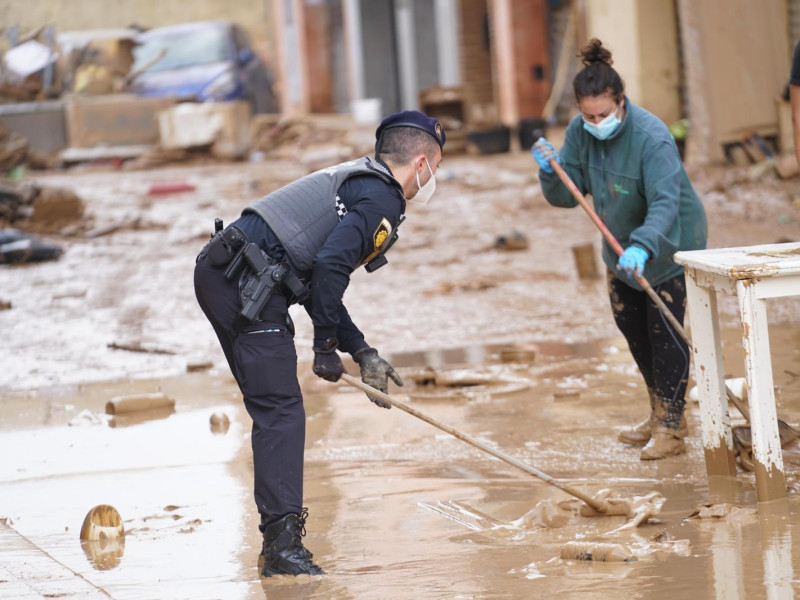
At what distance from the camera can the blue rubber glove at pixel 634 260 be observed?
4.54m

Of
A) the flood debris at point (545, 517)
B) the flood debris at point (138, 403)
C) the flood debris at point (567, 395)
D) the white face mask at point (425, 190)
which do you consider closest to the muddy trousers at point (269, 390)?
the white face mask at point (425, 190)

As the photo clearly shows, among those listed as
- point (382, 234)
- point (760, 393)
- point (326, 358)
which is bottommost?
point (760, 393)

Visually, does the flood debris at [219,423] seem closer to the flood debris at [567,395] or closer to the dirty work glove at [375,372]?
the flood debris at [567,395]

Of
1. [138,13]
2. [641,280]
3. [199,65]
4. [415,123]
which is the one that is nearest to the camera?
[415,123]

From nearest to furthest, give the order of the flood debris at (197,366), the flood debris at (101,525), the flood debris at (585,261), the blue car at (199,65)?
the flood debris at (101,525) → the flood debris at (197,366) → the flood debris at (585,261) → the blue car at (199,65)

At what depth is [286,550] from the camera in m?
3.79

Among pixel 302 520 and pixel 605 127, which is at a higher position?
pixel 605 127

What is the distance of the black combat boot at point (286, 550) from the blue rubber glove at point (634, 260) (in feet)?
5.38

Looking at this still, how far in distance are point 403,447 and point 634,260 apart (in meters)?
1.52

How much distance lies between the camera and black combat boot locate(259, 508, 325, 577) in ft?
12.3

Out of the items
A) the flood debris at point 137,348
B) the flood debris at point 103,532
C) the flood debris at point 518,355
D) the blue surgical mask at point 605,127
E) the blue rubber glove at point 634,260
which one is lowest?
the flood debris at point 137,348

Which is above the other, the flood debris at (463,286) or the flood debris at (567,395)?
the flood debris at (567,395)

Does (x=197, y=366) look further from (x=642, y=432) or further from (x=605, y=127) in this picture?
(x=605, y=127)

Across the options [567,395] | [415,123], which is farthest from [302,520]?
[567,395]
